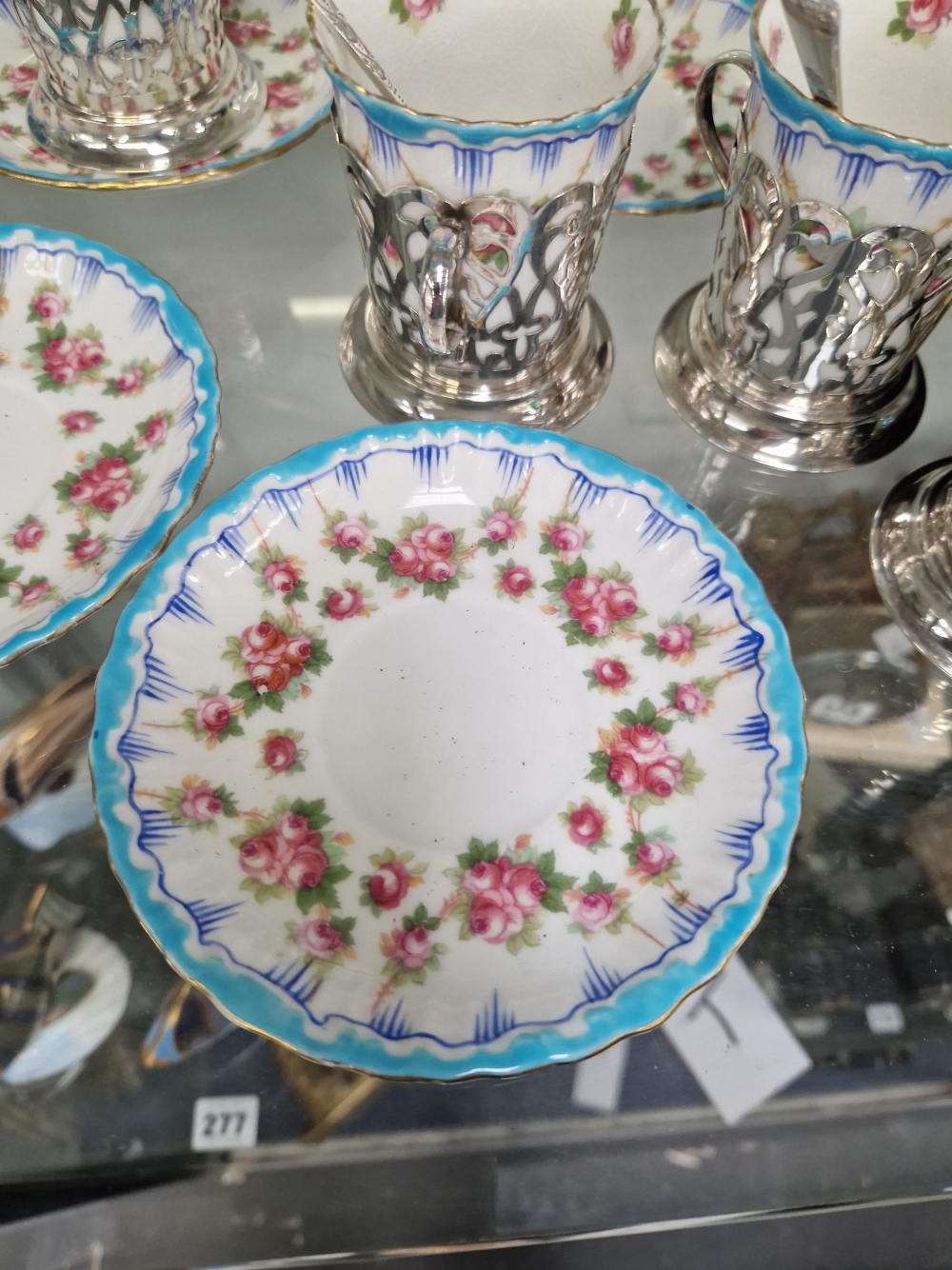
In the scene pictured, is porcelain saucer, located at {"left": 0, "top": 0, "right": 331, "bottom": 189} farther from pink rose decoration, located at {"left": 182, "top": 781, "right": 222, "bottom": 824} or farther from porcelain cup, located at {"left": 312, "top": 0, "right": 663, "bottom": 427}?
pink rose decoration, located at {"left": 182, "top": 781, "right": 222, "bottom": 824}

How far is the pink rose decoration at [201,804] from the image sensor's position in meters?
0.31

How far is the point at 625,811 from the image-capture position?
1.05 feet

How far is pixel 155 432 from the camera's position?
1.24 feet

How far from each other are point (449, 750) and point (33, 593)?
184mm

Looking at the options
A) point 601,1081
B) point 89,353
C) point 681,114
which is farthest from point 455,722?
point 681,114

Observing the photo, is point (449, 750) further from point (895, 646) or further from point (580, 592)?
point (895, 646)

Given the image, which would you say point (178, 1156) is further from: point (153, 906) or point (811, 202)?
point (811, 202)

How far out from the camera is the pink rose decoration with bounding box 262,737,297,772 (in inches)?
12.9

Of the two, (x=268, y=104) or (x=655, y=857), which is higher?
(x=268, y=104)

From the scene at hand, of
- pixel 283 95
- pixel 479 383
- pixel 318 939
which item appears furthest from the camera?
pixel 283 95

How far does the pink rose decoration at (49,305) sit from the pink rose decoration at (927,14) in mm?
410

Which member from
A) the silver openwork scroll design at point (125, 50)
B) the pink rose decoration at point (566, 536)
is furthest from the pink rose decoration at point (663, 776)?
the silver openwork scroll design at point (125, 50)

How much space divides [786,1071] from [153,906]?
23 centimetres

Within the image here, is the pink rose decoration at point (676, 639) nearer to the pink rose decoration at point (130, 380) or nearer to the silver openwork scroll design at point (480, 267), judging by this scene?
the silver openwork scroll design at point (480, 267)
